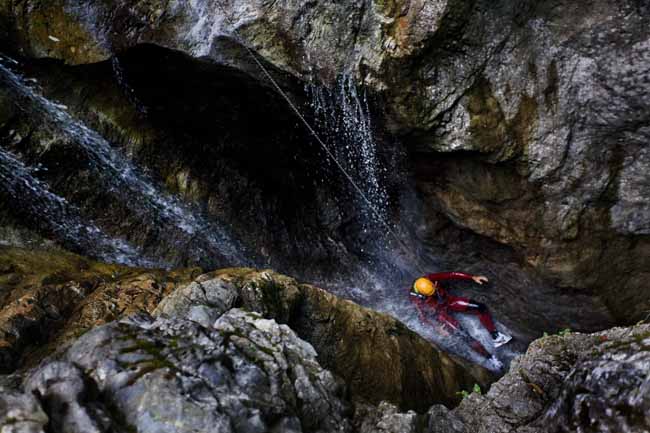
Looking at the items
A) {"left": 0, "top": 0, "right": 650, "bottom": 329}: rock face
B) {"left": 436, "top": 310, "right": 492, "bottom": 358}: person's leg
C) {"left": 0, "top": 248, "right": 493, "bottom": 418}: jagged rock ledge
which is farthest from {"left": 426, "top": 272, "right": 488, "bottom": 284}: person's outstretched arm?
{"left": 0, "top": 248, "right": 493, "bottom": 418}: jagged rock ledge

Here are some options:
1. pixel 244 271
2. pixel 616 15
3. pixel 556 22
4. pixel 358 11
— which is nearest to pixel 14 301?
pixel 244 271

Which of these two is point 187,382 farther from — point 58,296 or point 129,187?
point 129,187

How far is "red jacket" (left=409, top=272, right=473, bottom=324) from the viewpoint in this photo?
8755 mm

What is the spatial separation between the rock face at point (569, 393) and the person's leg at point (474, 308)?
3695mm

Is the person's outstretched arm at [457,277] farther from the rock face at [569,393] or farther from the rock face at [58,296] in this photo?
the rock face at [58,296]

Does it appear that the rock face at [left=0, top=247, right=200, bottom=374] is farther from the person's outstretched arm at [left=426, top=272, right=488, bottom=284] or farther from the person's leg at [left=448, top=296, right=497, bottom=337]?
the person's leg at [left=448, top=296, right=497, bottom=337]

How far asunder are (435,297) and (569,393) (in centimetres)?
495

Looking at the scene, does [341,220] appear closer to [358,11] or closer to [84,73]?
[358,11]

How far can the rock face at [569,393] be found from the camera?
3.49 metres

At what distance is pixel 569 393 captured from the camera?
158 inches

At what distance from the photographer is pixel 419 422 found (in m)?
4.16

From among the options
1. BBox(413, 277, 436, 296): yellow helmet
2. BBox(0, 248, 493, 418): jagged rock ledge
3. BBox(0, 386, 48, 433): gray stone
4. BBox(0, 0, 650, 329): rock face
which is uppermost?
BBox(0, 0, 650, 329): rock face

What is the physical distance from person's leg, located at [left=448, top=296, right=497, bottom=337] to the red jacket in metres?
0.19

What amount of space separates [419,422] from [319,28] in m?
4.66
